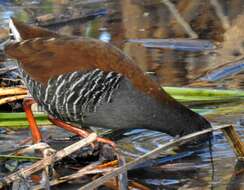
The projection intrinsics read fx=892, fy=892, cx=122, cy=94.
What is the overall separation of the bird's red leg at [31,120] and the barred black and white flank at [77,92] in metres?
0.17

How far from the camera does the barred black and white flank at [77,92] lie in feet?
15.6

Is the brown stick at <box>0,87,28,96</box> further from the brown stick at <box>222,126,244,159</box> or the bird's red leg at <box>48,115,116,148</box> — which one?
the brown stick at <box>222,126,244,159</box>

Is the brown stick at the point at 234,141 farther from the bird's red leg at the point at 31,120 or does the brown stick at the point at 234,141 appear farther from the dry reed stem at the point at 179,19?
the dry reed stem at the point at 179,19

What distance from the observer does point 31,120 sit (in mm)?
5043

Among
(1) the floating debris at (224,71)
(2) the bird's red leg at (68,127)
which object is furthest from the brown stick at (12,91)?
(1) the floating debris at (224,71)

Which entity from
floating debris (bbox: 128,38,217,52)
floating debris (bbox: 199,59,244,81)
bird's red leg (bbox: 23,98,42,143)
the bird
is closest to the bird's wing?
the bird

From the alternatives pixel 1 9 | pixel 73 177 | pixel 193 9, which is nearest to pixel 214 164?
pixel 73 177

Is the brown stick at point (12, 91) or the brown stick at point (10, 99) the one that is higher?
the brown stick at point (12, 91)

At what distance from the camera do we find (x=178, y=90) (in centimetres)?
554

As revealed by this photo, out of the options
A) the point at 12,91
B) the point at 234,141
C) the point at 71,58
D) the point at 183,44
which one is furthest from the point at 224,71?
the point at 234,141

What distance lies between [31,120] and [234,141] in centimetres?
122

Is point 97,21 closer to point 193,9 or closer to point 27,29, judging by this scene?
point 193,9

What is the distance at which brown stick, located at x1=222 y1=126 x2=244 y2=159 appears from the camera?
4.43 m

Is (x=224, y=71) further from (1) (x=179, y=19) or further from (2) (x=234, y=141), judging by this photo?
(2) (x=234, y=141)
